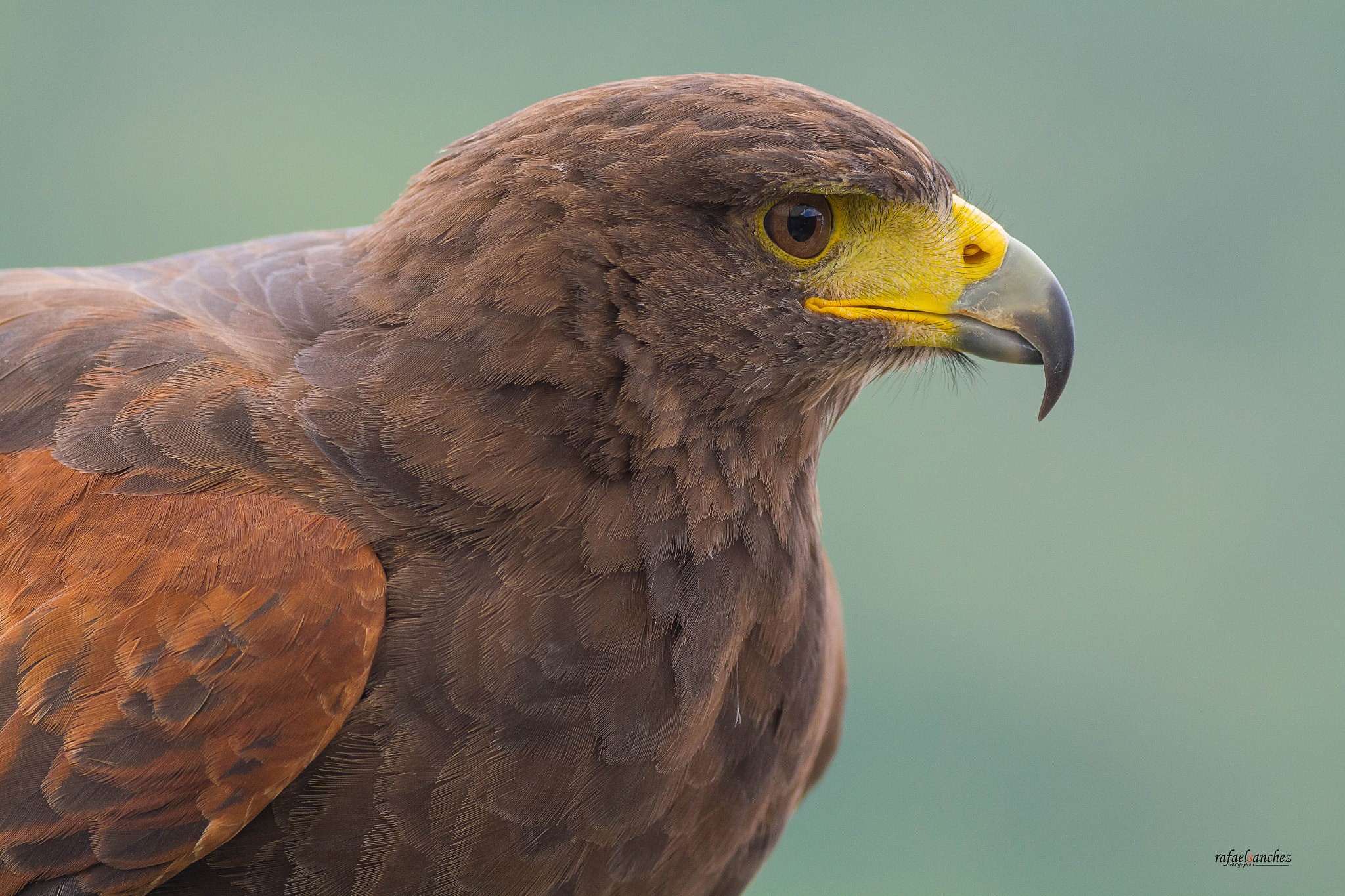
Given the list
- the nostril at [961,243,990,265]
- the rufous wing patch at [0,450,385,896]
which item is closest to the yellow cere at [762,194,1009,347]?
the nostril at [961,243,990,265]

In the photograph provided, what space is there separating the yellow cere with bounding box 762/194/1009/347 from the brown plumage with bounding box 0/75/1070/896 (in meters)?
0.05

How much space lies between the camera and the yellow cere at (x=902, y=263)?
7.82 feet

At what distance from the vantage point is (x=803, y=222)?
7.68 ft

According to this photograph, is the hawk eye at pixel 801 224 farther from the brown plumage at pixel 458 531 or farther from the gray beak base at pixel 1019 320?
the gray beak base at pixel 1019 320

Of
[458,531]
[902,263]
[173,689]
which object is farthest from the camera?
[902,263]

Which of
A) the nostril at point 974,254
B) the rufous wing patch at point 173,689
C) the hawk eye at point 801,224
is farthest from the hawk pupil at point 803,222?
the rufous wing patch at point 173,689

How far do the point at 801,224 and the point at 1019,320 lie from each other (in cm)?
44

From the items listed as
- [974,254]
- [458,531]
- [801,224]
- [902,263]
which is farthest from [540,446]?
[974,254]

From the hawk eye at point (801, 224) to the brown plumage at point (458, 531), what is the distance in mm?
44

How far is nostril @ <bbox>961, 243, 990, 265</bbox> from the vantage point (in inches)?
97.0

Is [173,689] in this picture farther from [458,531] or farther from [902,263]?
[902,263]

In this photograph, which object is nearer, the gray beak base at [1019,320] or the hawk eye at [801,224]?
the hawk eye at [801,224]

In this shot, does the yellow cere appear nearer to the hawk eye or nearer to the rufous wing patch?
the hawk eye

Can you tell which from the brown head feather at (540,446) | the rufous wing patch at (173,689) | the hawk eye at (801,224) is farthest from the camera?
the hawk eye at (801,224)
